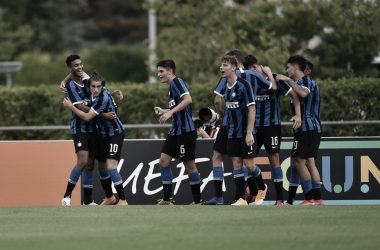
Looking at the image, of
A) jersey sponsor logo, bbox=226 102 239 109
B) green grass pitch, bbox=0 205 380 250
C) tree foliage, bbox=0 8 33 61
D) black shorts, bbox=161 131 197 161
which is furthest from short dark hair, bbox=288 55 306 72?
tree foliage, bbox=0 8 33 61

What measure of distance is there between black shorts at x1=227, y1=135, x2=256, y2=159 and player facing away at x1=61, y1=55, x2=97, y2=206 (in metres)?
2.08

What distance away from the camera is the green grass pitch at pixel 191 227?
18.8ft

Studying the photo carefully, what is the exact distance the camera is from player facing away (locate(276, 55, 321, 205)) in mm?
9117

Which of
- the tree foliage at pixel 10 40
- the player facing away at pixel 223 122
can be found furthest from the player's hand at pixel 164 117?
the tree foliage at pixel 10 40

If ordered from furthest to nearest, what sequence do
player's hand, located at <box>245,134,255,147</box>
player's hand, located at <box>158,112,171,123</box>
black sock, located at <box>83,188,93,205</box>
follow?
black sock, located at <box>83,188,93,205</box>
player's hand, located at <box>158,112,171,123</box>
player's hand, located at <box>245,134,255,147</box>

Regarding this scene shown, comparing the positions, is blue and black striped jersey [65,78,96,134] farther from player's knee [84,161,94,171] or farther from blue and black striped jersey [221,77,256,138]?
blue and black striped jersey [221,77,256,138]

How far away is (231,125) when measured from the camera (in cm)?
895

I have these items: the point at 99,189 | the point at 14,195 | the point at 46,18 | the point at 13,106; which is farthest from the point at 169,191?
the point at 46,18

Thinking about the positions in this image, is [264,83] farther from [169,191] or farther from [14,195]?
[14,195]

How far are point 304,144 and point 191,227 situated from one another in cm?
309

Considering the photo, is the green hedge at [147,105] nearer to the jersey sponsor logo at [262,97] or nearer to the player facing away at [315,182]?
the player facing away at [315,182]

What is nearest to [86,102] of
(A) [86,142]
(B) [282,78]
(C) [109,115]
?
(C) [109,115]

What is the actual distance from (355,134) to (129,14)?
44.7m

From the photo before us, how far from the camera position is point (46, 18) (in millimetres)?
44500
